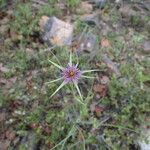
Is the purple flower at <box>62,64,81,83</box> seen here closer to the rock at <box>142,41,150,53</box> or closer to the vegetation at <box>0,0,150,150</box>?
the vegetation at <box>0,0,150,150</box>

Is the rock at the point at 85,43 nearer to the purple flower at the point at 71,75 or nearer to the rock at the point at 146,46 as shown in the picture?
the rock at the point at 146,46

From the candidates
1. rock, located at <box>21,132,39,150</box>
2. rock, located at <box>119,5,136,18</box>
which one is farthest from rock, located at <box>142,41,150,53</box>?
rock, located at <box>21,132,39,150</box>

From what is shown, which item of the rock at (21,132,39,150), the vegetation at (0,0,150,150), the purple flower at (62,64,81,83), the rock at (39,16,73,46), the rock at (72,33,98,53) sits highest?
the purple flower at (62,64,81,83)

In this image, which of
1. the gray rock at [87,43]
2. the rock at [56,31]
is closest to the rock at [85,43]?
the gray rock at [87,43]

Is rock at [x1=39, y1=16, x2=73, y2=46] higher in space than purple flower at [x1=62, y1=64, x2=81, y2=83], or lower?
lower

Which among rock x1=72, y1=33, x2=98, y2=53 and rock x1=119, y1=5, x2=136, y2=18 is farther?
rock x1=119, y1=5, x2=136, y2=18

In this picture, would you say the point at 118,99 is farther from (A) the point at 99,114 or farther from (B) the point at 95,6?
(B) the point at 95,6
